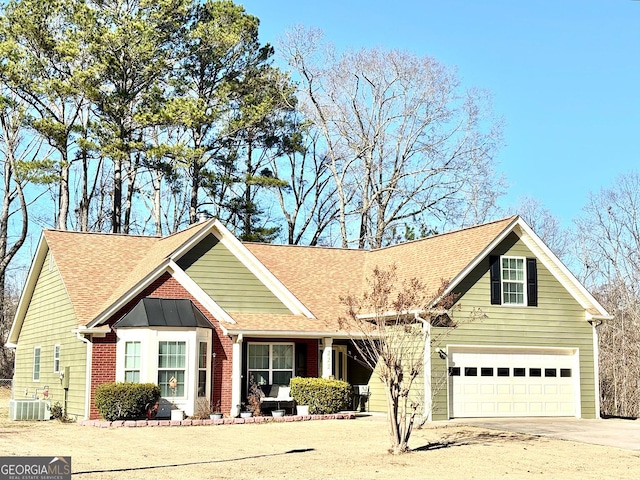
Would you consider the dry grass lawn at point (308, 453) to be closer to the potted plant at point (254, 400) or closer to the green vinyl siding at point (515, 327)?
the potted plant at point (254, 400)

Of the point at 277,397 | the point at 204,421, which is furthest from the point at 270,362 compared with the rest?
the point at 204,421

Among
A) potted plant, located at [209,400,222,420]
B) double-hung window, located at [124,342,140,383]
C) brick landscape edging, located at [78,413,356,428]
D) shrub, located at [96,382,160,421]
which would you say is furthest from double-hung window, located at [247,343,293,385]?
shrub, located at [96,382,160,421]

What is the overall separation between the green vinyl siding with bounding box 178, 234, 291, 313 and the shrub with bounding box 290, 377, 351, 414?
→ 272 cm

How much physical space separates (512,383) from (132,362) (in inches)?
430

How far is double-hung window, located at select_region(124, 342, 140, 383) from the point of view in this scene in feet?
77.1

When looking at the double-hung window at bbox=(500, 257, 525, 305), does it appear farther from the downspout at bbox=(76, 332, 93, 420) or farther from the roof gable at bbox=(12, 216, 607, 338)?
the downspout at bbox=(76, 332, 93, 420)

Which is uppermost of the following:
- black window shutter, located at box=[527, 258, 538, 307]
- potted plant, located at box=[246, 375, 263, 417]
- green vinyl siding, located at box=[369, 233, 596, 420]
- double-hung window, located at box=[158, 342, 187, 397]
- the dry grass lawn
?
black window shutter, located at box=[527, 258, 538, 307]

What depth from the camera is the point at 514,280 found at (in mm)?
25750

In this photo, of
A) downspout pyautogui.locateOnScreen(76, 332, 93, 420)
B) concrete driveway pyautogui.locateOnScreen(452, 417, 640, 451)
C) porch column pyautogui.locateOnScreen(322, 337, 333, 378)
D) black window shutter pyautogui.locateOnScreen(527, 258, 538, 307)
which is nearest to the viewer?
concrete driveway pyautogui.locateOnScreen(452, 417, 640, 451)

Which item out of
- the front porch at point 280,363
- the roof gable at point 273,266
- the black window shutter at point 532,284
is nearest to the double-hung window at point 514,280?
the black window shutter at point 532,284

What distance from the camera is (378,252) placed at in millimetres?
31812

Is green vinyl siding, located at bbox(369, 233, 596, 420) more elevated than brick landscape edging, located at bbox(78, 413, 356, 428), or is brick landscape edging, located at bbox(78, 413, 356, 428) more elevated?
green vinyl siding, located at bbox(369, 233, 596, 420)

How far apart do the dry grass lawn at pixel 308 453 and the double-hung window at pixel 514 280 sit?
4.96m

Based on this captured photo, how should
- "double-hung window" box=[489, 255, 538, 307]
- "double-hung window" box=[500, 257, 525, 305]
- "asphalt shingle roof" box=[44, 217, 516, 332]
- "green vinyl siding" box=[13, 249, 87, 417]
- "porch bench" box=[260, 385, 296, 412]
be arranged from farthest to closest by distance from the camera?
"double-hung window" box=[500, 257, 525, 305] → "double-hung window" box=[489, 255, 538, 307] → "asphalt shingle roof" box=[44, 217, 516, 332] → "porch bench" box=[260, 385, 296, 412] → "green vinyl siding" box=[13, 249, 87, 417]
